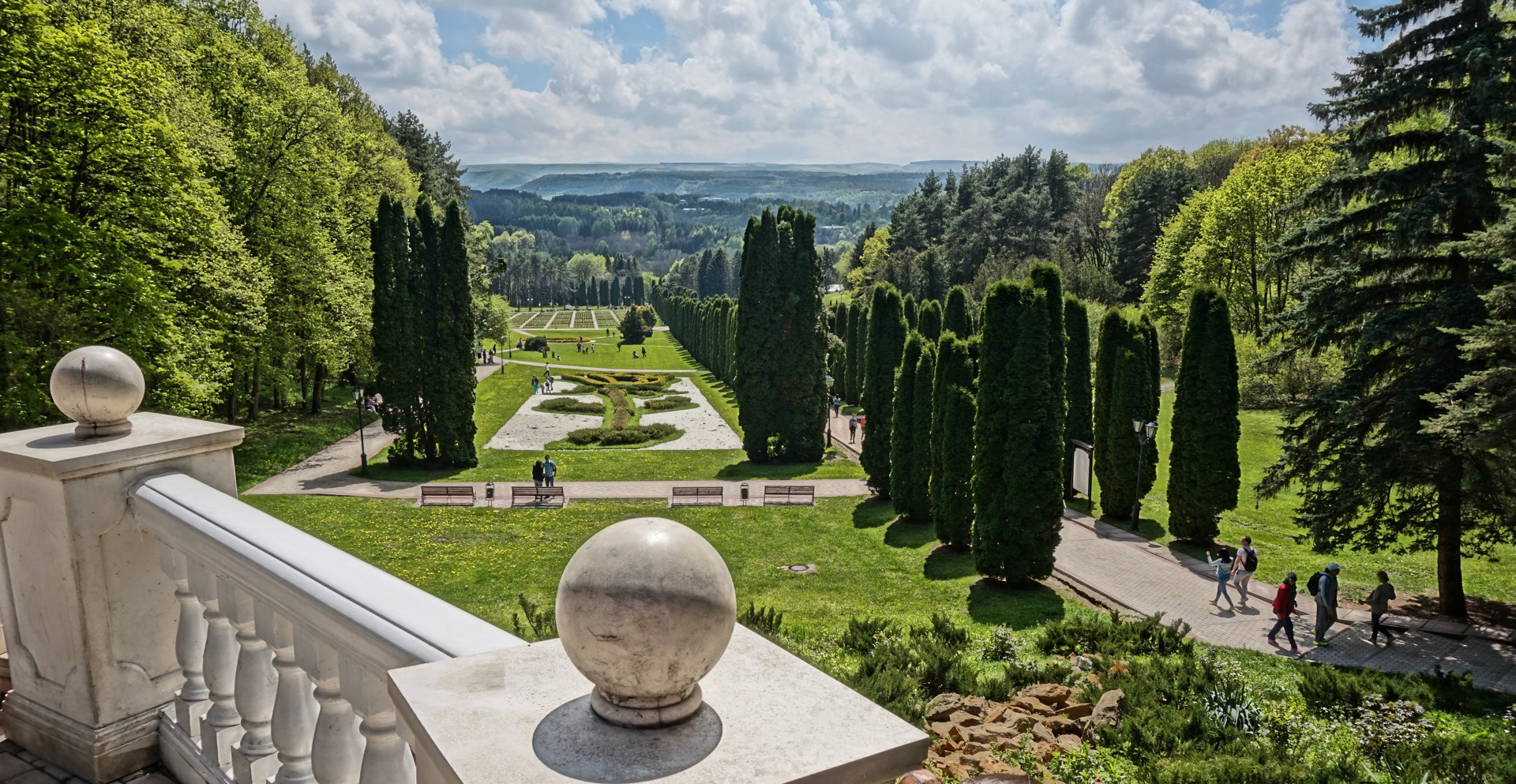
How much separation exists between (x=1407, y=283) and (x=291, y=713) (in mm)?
17385

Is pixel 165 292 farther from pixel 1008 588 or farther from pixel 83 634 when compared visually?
pixel 1008 588

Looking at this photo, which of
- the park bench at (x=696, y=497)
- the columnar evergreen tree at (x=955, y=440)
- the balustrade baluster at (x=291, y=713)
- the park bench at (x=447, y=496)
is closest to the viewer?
the balustrade baluster at (x=291, y=713)

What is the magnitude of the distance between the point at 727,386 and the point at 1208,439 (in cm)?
3639

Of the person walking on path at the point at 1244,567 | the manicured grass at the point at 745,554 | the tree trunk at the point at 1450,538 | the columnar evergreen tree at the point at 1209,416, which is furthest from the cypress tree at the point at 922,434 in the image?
the tree trunk at the point at 1450,538

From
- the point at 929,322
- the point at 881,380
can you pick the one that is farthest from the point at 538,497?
the point at 929,322

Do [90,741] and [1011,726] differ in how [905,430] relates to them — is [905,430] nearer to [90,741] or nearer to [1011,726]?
[1011,726]

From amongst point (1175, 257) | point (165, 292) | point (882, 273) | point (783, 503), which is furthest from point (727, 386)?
point (165, 292)

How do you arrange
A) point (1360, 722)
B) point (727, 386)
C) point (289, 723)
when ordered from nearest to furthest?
point (289, 723) → point (1360, 722) → point (727, 386)

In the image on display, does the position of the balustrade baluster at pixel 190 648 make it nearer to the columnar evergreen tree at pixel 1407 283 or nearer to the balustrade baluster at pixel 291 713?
the balustrade baluster at pixel 291 713

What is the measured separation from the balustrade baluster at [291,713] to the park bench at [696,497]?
70.6 ft

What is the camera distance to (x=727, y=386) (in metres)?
53.9

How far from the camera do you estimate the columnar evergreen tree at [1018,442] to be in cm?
1645

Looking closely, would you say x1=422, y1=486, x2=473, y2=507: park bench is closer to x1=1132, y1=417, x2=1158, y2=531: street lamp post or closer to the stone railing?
x1=1132, y1=417, x2=1158, y2=531: street lamp post

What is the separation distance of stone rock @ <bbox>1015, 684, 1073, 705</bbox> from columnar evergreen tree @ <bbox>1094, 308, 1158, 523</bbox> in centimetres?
1411
